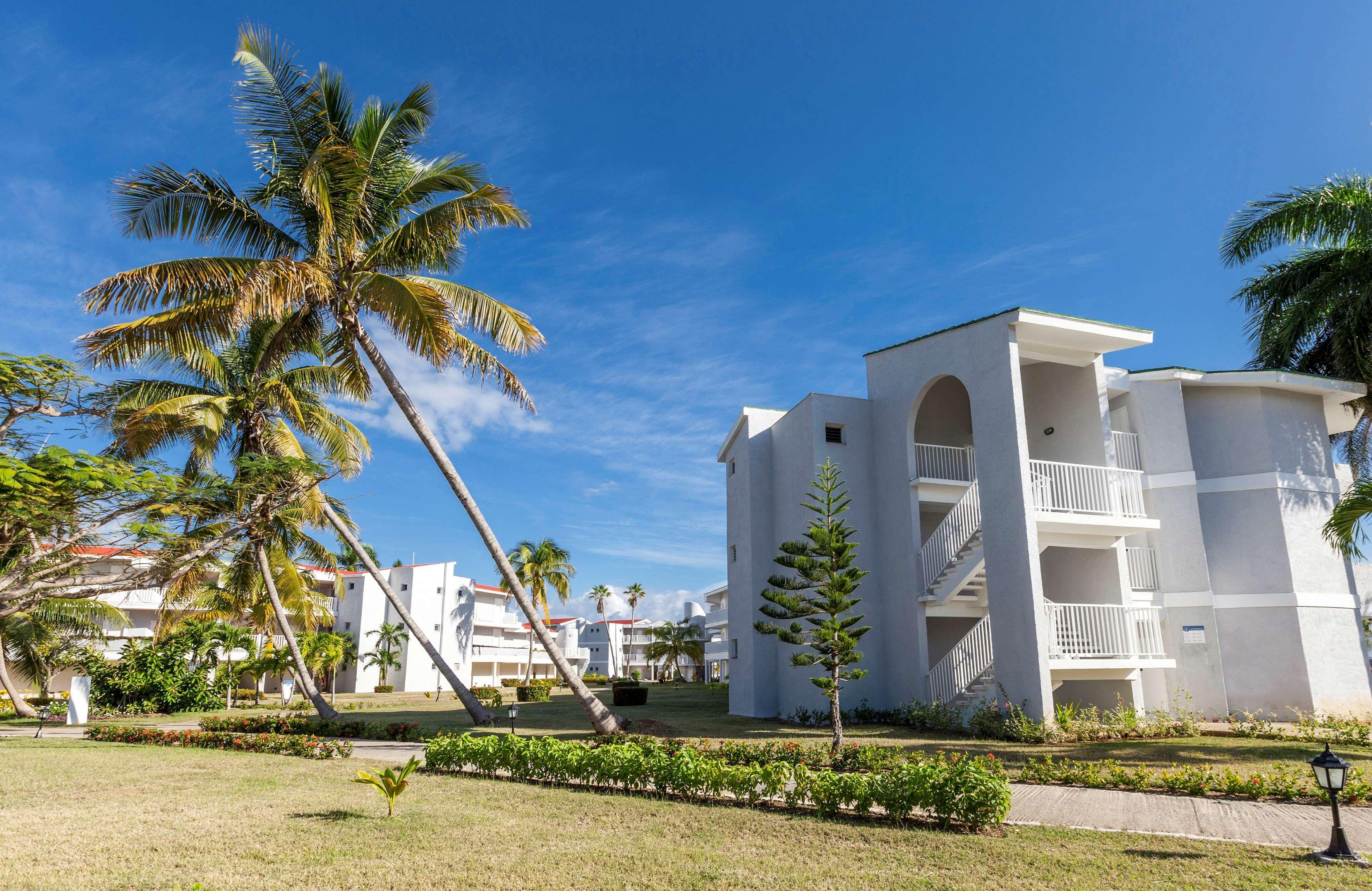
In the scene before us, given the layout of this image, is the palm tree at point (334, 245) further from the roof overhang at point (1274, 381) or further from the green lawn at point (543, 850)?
the roof overhang at point (1274, 381)

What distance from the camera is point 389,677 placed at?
47.2 meters

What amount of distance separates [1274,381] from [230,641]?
34274 millimetres

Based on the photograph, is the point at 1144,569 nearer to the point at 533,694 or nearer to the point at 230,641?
the point at 533,694

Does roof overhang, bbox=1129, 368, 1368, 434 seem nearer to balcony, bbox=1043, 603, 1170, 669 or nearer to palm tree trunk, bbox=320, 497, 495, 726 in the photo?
balcony, bbox=1043, 603, 1170, 669

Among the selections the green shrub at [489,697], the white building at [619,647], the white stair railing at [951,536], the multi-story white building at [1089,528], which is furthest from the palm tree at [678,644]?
the white stair railing at [951,536]

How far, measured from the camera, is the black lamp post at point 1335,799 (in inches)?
247

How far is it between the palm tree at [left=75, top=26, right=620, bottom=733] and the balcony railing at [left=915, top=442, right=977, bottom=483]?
9331 millimetres

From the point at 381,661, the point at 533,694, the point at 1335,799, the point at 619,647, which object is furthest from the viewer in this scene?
the point at 619,647

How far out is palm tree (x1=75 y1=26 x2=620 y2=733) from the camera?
12.5 meters

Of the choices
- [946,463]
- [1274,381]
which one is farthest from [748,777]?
[1274,381]

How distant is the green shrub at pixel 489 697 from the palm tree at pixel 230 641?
28.8 ft

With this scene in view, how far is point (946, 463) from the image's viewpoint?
19.4 metres

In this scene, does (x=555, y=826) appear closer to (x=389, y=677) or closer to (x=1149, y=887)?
(x=1149, y=887)

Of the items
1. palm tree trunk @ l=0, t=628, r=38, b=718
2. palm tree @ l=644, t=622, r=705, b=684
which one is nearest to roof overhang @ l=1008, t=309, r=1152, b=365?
palm tree trunk @ l=0, t=628, r=38, b=718
